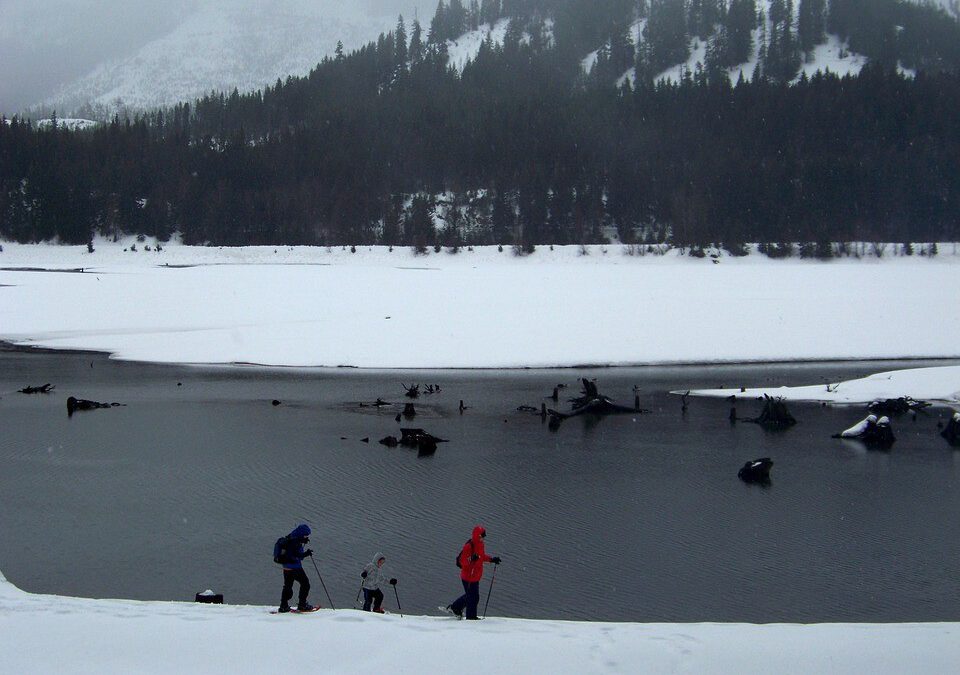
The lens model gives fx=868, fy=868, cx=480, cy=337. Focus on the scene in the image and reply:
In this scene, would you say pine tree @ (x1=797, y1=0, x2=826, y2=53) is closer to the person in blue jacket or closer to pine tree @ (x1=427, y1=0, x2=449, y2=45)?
pine tree @ (x1=427, y1=0, x2=449, y2=45)

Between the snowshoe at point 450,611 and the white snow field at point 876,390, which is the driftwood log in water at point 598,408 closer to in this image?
the white snow field at point 876,390

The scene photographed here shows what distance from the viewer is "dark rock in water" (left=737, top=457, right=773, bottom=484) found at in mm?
18327

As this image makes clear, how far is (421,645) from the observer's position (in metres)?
8.26

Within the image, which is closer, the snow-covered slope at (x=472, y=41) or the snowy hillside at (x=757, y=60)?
the snowy hillside at (x=757, y=60)

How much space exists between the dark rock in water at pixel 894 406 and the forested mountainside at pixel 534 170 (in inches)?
2056

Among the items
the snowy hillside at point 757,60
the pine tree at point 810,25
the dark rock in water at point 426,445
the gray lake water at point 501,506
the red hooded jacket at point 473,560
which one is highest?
the pine tree at point 810,25

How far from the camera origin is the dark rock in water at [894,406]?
2600cm

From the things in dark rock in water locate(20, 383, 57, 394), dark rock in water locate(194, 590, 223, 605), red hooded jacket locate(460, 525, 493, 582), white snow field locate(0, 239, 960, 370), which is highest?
white snow field locate(0, 239, 960, 370)

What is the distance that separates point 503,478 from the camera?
1853cm

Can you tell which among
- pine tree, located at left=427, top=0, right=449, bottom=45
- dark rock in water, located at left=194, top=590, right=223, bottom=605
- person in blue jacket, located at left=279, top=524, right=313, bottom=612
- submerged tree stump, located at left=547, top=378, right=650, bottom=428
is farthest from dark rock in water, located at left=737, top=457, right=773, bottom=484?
pine tree, located at left=427, top=0, right=449, bottom=45

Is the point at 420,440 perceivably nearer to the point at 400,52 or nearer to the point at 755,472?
the point at 755,472

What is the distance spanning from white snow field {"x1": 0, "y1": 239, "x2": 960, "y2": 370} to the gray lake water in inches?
406

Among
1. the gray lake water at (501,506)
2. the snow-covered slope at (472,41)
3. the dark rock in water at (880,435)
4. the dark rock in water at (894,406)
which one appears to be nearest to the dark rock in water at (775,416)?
the gray lake water at (501,506)

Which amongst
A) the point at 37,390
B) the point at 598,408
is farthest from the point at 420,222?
the point at 598,408
